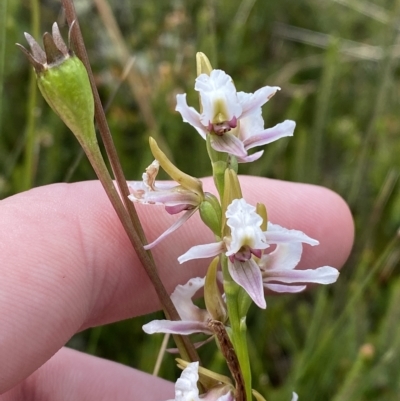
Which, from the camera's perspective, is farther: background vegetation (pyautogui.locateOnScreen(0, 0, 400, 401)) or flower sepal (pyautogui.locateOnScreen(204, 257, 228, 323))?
background vegetation (pyautogui.locateOnScreen(0, 0, 400, 401))

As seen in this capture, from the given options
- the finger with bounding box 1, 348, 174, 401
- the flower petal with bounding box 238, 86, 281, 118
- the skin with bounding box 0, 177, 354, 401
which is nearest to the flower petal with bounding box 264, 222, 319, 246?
the flower petal with bounding box 238, 86, 281, 118

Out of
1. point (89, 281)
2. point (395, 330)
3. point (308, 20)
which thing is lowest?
point (395, 330)

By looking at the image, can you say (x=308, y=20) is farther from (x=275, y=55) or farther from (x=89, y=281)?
(x=89, y=281)

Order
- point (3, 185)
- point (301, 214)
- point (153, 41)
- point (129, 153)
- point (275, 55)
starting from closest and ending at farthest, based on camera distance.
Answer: point (301, 214)
point (3, 185)
point (129, 153)
point (153, 41)
point (275, 55)

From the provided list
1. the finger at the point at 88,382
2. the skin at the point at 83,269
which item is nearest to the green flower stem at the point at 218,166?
the skin at the point at 83,269

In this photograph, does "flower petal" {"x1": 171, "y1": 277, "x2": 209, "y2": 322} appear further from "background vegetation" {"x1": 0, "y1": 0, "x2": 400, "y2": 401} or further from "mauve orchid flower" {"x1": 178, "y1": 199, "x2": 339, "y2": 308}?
"background vegetation" {"x1": 0, "y1": 0, "x2": 400, "y2": 401}

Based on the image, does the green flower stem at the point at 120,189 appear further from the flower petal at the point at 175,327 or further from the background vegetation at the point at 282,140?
the background vegetation at the point at 282,140

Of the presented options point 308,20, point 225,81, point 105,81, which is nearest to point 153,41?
point 105,81
